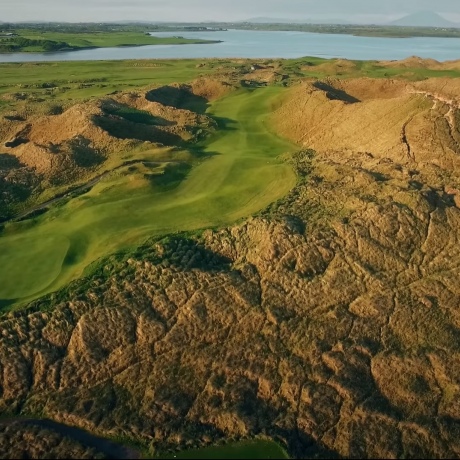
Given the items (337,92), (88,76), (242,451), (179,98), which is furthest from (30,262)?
(88,76)

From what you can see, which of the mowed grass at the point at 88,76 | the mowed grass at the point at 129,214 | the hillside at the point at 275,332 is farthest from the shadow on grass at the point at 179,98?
the hillside at the point at 275,332

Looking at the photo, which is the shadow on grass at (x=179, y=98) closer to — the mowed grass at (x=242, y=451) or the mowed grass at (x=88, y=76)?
the mowed grass at (x=88, y=76)

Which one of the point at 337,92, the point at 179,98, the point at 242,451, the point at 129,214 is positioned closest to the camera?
the point at 242,451

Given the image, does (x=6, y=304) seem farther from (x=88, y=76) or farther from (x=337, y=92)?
(x=88, y=76)

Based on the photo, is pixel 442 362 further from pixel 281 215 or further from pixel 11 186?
pixel 11 186

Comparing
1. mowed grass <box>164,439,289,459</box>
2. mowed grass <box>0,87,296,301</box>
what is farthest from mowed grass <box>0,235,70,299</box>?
mowed grass <box>164,439,289,459</box>
